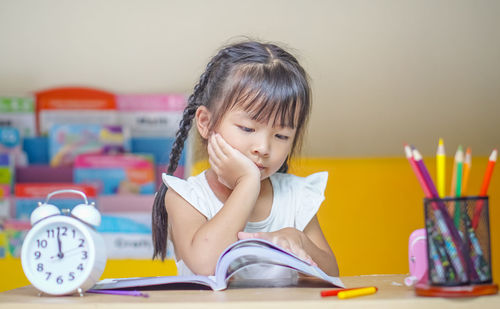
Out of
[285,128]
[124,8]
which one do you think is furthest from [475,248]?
[124,8]

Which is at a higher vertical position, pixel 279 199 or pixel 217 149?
pixel 217 149

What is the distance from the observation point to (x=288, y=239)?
1036 millimetres

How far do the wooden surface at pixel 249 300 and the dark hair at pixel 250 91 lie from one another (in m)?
0.40

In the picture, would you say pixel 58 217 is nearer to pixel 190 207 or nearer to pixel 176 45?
pixel 190 207

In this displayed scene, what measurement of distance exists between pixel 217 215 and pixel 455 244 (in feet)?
1.33

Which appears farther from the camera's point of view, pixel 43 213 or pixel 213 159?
pixel 213 159

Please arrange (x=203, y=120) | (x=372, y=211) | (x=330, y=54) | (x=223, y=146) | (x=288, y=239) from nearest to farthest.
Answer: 1. (x=288, y=239)
2. (x=223, y=146)
3. (x=203, y=120)
4. (x=372, y=211)
5. (x=330, y=54)

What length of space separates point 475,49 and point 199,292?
1792 millimetres

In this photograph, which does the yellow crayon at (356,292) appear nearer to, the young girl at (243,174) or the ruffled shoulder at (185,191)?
the young girl at (243,174)

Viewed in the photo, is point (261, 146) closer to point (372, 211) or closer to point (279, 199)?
point (279, 199)

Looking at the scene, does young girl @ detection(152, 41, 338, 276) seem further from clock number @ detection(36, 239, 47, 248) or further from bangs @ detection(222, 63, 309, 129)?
clock number @ detection(36, 239, 47, 248)

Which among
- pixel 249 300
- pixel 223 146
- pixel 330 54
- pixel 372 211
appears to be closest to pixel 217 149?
pixel 223 146

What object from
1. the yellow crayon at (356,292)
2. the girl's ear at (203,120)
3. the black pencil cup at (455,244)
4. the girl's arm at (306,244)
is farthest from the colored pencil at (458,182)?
the girl's ear at (203,120)

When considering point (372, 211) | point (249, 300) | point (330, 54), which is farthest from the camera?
point (330, 54)
